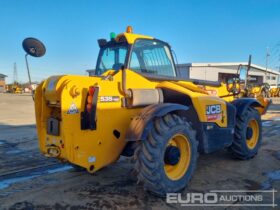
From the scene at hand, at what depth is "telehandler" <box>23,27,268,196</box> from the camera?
3855mm

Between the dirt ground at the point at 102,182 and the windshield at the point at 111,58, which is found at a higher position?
the windshield at the point at 111,58

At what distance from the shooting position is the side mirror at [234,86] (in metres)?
6.75

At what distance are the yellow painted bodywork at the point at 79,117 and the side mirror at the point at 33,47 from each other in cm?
38

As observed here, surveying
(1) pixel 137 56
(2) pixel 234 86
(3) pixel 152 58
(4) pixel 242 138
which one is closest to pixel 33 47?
(1) pixel 137 56

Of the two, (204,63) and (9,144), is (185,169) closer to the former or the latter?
(9,144)

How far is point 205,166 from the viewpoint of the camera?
5.79 m

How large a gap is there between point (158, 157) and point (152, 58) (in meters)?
1.85

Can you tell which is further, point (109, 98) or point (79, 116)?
point (109, 98)

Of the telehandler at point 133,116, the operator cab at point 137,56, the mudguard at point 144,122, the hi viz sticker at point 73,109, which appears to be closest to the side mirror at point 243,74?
the telehandler at point 133,116

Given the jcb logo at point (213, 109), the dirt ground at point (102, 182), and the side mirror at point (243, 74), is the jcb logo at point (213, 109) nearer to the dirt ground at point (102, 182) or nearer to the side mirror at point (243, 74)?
the dirt ground at point (102, 182)

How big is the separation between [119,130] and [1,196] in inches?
74.9

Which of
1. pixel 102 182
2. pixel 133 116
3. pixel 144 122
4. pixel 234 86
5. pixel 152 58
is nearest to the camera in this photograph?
pixel 144 122

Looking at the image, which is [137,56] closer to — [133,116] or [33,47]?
[133,116]

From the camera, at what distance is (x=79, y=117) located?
3.84 meters
